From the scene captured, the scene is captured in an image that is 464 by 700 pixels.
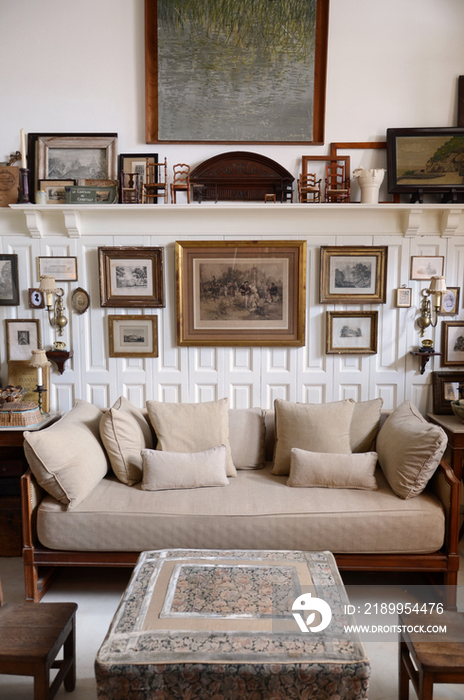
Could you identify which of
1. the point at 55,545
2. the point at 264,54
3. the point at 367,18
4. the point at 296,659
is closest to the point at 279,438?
the point at 55,545

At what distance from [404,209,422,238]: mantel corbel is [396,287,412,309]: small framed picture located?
0.39 metres

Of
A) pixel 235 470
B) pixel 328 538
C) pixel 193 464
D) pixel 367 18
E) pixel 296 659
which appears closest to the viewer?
pixel 296 659

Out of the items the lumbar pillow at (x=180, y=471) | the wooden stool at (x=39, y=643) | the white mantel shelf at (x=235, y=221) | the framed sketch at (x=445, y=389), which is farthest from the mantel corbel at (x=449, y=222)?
the wooden stool at (x=39, y=643)

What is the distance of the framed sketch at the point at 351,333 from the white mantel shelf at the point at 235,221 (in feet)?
1.95

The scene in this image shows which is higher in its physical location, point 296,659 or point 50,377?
point 50,377

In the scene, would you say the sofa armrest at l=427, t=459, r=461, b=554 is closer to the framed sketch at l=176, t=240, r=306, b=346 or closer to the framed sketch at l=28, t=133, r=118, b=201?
the framed sketch at l=176, t=240, r=306, b=346

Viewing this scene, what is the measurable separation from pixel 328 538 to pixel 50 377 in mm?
2297

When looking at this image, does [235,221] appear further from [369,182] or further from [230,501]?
[230,501]

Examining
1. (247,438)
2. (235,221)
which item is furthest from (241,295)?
(247,438)

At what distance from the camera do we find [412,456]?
283 cm

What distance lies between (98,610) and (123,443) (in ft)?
3.04

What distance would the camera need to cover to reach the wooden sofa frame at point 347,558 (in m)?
2.70

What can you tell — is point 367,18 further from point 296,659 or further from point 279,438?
point 296,659

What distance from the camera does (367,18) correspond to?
3516 mm
